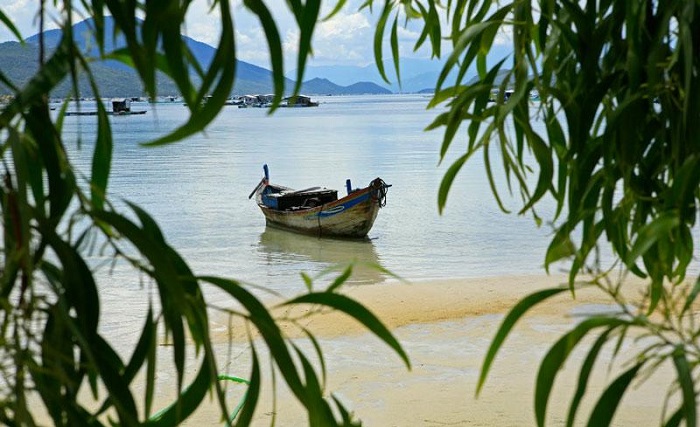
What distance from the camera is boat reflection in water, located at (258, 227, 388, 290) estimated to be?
43.5 feet

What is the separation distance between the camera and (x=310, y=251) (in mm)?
14438

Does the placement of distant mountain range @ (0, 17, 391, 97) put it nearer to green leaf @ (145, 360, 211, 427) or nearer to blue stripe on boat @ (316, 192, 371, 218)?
green leaf @ (145, 360, 211, 427)

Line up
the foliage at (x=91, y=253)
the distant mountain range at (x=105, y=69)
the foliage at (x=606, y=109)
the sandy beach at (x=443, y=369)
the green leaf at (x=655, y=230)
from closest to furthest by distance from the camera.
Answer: the foliage at (x=91, y=253) < the distant mountain range at (x=105, y=69) < the green leaf at (x=655, y=230) < the foliage at (x=606, y=109) < the sandy beach at (x=443, y=369)

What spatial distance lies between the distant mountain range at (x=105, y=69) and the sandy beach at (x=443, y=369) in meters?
2.18

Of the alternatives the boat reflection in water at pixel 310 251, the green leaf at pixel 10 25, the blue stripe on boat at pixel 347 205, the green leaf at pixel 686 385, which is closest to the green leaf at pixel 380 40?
the green leaf at pixel 10 25

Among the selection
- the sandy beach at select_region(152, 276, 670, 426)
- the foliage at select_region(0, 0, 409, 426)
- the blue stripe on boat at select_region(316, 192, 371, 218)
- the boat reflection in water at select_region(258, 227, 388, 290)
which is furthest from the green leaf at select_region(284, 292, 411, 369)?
the blue stripe on boat at select_region(316, 192, 371, 218)

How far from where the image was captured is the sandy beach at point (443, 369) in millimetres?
5855

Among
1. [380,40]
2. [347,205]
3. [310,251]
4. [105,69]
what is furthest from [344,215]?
[105,69]

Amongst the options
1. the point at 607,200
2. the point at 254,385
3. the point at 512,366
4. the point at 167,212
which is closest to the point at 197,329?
the point at 254,385

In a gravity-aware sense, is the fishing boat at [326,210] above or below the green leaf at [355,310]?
below

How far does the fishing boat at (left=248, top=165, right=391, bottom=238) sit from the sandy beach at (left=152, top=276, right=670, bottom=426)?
201 inches

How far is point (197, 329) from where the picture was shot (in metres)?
0.79

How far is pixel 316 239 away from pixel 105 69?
113m

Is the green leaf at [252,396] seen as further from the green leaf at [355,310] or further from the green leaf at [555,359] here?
the green leaf at [555,359]
